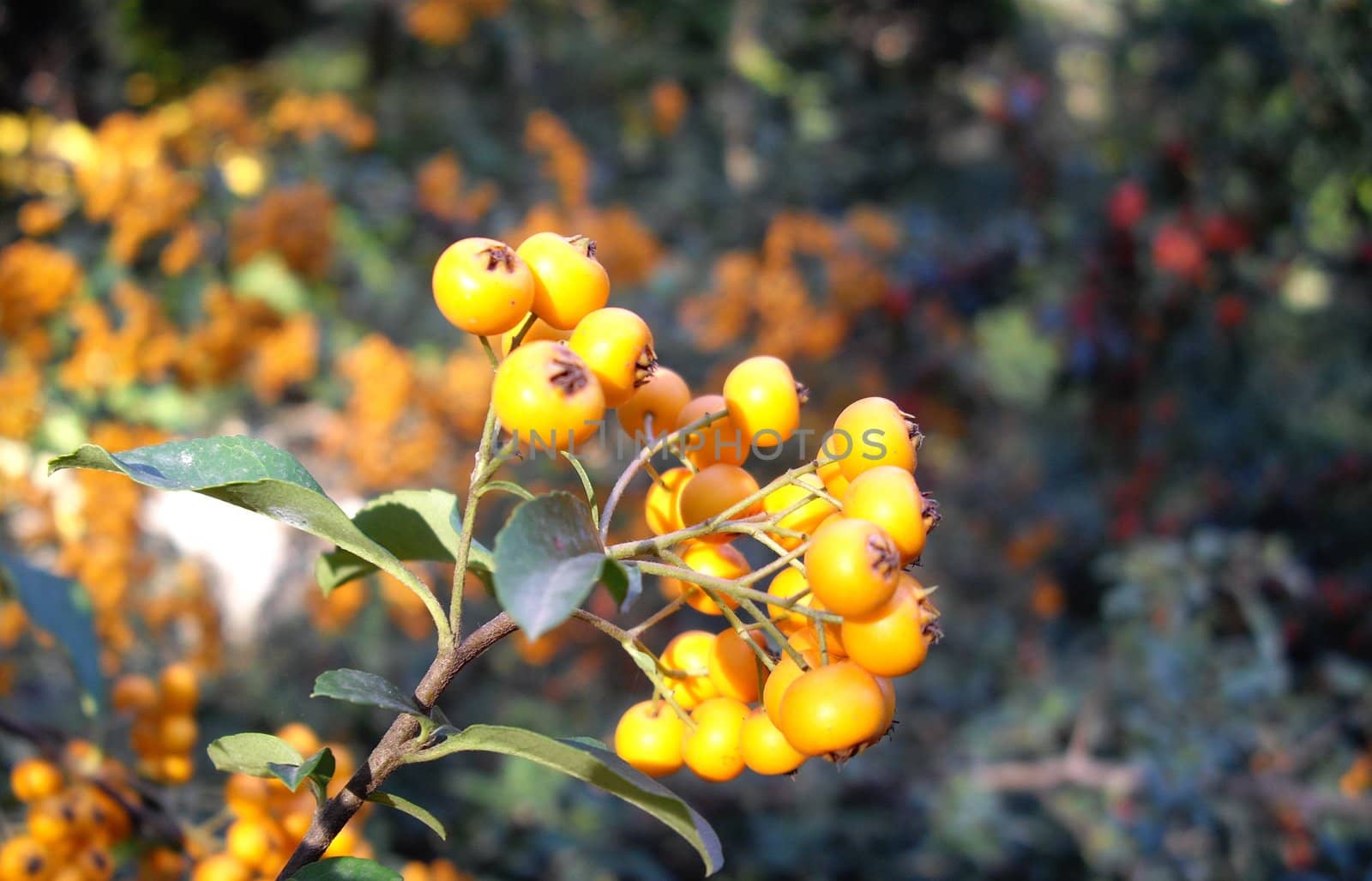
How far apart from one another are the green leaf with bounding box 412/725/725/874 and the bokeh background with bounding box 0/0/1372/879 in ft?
1.81

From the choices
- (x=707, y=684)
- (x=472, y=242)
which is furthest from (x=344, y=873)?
(x=472, y=242)

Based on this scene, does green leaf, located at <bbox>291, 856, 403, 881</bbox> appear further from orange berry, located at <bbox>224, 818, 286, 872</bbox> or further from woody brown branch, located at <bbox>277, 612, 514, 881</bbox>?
orange berry, located at <bbox>224, 818, 286, 872</bbox>

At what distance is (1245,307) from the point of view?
15.3ft

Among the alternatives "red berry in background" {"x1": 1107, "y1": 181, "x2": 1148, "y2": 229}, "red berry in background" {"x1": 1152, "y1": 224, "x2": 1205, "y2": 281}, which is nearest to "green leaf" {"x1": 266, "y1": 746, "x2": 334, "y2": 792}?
"red berry in background" {"x1": 1152, "y1": 224, "x2": 1205, "y2": 281}

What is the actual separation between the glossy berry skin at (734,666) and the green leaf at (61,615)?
963 millimetres

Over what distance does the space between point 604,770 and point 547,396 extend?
Result: 11.5 inches

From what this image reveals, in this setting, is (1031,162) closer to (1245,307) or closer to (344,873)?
(1245,307)

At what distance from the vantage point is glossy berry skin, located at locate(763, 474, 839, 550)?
0.90 meters

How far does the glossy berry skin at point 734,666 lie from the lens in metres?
0.93

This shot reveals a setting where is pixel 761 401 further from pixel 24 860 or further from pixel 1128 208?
pixel 1128 208

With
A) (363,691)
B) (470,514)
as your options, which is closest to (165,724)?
(363,691)

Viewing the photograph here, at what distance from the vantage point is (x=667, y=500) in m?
0.98

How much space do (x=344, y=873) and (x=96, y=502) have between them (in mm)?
2299

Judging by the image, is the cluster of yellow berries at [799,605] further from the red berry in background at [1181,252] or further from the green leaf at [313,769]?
the red berry in background at [1181,252]
